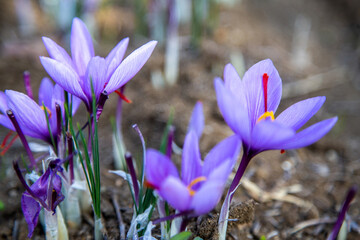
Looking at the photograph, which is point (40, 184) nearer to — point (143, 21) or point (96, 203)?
point (96, 203)

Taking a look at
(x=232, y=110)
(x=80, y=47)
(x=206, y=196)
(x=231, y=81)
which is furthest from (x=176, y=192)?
(x=80, y=47)

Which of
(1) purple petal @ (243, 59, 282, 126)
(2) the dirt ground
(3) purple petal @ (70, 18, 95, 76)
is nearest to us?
(1) purple petal @ (243, 59, 282, 126)

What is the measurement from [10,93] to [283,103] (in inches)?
73.6

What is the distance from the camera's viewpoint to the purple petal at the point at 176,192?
673 mm

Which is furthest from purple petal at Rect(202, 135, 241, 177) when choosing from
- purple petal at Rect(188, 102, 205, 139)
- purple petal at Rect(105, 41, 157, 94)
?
purple petal at Rect(105, 41, 157, 94)

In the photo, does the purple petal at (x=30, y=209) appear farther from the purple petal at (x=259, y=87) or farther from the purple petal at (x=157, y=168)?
the purple petal at (x=259, y=87)

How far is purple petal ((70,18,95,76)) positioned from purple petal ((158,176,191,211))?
0.47 metres

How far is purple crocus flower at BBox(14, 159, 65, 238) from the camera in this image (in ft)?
2.90

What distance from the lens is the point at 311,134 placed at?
769 millimetres

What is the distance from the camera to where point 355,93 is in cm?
276

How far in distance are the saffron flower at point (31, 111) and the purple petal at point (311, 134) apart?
1.99ft

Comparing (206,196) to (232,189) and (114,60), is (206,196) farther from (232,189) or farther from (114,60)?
(114,60)

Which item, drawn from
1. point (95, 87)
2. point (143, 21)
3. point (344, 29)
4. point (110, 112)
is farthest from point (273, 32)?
point (95, 87)

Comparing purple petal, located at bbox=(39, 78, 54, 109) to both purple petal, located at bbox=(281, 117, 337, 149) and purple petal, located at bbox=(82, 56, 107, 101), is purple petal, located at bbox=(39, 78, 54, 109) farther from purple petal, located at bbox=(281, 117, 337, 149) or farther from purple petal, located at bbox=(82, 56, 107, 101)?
purple petal, located at bbox=(281, 117, 337, 149)
